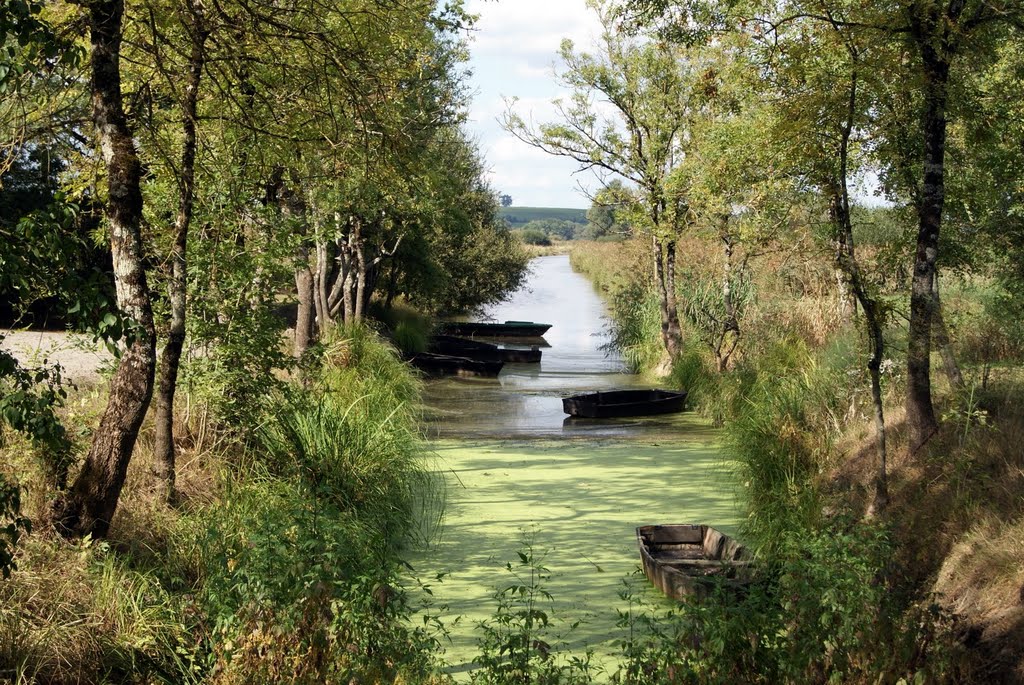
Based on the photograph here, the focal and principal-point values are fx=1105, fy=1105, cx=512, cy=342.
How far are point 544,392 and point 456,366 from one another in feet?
10.6

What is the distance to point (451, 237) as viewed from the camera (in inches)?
1257

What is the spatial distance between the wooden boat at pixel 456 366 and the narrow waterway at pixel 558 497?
1898mm

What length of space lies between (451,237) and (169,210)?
2249 centimetres

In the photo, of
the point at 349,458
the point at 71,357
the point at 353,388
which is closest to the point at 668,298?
Result: the point at 353,388

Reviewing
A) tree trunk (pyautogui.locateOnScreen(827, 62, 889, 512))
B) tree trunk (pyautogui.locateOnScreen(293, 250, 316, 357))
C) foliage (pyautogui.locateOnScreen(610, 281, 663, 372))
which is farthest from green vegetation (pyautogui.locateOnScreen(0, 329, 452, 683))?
foliage (pyautogui.locateOnScreen(610, 281, 663, 372))

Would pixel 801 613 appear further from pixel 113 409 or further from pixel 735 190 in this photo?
pixel 735 190

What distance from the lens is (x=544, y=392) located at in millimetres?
23188

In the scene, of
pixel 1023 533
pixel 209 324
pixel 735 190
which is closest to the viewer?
pixel 1023 533

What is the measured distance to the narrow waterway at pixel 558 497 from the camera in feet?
27.2

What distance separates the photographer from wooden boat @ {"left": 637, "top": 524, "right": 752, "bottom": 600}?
794 centimetres

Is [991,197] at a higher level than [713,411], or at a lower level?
higher

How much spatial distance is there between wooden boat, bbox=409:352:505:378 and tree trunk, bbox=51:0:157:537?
18442 millimetres

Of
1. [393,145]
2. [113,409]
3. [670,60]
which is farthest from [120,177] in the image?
[670,60]

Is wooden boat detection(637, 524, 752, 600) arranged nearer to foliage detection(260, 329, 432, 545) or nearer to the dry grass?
the dry grass
